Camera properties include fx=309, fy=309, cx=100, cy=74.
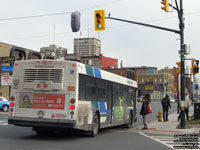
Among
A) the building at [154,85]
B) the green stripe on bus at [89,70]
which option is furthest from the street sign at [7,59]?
the building at [154,85]

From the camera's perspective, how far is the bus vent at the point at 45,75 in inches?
452

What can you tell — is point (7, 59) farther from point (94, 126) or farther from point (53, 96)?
point (53, 96)

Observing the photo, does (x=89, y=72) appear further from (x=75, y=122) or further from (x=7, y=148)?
(x=7, y=148)

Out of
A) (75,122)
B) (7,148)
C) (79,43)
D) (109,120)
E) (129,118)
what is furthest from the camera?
(79,43)

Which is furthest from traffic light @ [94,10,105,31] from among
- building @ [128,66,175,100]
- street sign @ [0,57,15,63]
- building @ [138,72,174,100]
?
building @ [128,66,175,100]

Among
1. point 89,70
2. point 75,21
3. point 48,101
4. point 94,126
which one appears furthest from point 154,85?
point 48,101

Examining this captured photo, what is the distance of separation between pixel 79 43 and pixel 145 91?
54150mm

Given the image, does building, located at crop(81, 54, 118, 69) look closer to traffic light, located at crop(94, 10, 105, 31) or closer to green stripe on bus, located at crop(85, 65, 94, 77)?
traffic light, located at crop(94, 10, 105, 31)

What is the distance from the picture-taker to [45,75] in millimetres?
11656

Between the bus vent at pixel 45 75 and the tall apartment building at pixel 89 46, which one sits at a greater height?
the tall apartment building at pixel 89 46

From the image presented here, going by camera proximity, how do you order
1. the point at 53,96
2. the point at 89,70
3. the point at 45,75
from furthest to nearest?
the point at 89,70 → the point at 45,75 → the point at 53,96

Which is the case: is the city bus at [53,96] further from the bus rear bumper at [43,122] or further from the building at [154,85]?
the building at [154,85]

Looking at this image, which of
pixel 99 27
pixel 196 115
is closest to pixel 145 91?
pixel 196 115

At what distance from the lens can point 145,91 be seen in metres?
115
